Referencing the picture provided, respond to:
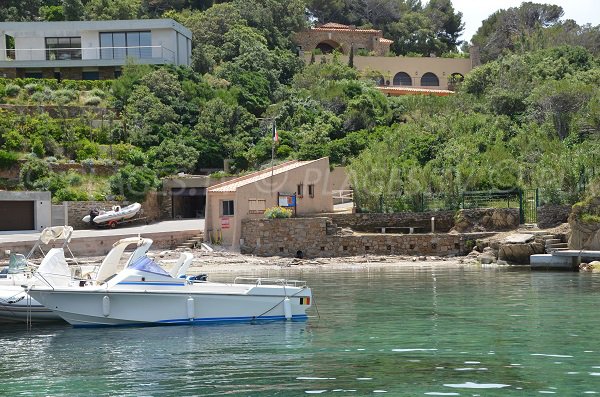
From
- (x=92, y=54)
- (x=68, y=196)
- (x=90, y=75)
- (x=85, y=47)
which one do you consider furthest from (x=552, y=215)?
(x=85, y=47)

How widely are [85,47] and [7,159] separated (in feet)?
61.5

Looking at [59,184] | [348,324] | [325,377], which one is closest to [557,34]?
[59,184]

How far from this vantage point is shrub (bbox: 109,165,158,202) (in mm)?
51906

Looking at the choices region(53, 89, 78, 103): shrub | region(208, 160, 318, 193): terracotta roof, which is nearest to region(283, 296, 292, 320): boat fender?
region(208, 160, 318, 193): terracotta roof

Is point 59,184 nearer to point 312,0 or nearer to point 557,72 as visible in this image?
point 557,72

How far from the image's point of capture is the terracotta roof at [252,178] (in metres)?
48.8

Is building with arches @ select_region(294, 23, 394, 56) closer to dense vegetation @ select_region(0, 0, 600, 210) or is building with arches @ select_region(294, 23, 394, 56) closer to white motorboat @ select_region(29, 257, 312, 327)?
dense vegetation @ select_region(0, 0, 600, 210)

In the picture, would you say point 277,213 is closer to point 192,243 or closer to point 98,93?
point 192,243

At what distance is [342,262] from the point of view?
151 feet

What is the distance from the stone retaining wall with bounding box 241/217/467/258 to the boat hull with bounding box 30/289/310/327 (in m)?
22.1

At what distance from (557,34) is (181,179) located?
159 feet

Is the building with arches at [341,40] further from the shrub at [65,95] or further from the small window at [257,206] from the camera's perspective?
the small window at [257,206]

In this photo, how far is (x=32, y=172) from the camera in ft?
171

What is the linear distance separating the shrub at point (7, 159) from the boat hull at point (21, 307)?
88.3 ft
